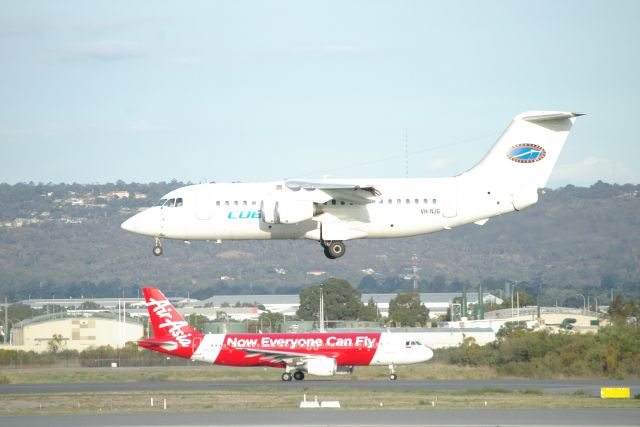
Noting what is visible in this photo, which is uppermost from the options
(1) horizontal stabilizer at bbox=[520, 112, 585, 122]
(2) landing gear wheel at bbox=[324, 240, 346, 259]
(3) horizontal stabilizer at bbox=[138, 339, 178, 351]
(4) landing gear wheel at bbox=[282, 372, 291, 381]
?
(1) horizontal stabilizer at bbox=[520, 112, 585, 122]

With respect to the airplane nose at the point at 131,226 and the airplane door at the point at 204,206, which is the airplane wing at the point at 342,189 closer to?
the airplane door at the point at 204,206

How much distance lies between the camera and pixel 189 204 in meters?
45.7

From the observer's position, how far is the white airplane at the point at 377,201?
4453cm

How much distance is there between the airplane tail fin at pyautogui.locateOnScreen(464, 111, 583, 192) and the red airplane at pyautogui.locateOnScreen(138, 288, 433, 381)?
1535 centimetres

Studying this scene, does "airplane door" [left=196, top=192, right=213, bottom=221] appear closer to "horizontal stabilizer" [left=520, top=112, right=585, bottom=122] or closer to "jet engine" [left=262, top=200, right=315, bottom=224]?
"jet engine" [left=262, top=200, right=315, bottom=224]

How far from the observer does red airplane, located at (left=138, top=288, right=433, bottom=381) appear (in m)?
57.3

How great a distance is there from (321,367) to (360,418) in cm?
2324

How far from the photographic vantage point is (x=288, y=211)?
143 ft

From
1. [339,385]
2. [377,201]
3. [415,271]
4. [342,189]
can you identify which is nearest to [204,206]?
[342,189]

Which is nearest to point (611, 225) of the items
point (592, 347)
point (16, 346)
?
point (592, 347)

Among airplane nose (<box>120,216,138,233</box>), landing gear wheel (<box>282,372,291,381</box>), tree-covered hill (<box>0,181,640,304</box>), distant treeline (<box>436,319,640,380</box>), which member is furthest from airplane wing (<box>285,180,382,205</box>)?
tree-covered hill (<box>0,181,640,304</box>)

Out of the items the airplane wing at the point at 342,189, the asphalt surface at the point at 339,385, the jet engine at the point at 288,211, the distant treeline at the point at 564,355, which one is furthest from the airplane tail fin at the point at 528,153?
the distant treeline at the point at 564,355

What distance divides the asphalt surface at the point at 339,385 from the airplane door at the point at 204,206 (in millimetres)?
8838

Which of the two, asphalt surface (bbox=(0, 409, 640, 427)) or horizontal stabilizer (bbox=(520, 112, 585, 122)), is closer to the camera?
asphalt surface (bbox=(0, 409, 640, 427))
